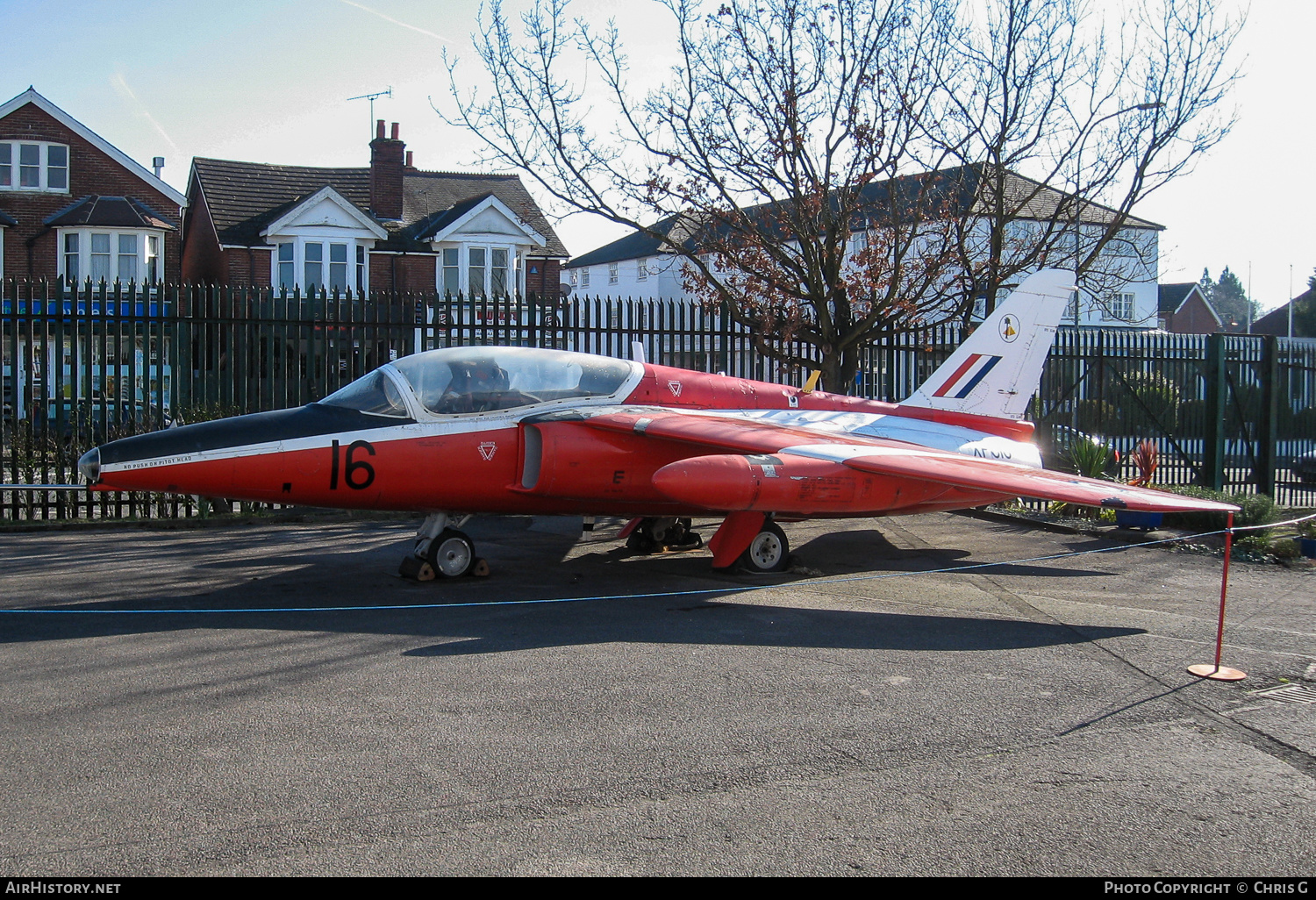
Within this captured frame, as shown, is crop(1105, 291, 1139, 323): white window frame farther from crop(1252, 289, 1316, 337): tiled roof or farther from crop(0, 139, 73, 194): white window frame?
crop(0, 139, 73, 194): white window frame

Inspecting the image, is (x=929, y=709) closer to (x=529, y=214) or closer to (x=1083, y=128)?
(x=1083, y=128)

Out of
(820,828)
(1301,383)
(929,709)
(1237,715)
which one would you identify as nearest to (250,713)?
(820,828)

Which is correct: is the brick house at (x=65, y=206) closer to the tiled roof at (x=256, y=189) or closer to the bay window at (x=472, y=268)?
the tiled roof at (x=256, y=189)

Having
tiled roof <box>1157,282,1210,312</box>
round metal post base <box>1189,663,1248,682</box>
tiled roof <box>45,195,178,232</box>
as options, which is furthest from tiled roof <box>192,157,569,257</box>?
tiled roof <box>1157,282,1210,312</box>

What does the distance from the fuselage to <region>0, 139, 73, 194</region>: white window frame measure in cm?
2997

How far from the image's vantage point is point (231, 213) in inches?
1282

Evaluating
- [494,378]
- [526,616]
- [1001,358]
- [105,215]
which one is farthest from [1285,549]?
[105,215]

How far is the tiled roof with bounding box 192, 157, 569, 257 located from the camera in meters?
32.3

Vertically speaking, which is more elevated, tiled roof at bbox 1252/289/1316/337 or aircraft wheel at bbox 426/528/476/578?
tiled roof at bbox 1252/289/1316/337

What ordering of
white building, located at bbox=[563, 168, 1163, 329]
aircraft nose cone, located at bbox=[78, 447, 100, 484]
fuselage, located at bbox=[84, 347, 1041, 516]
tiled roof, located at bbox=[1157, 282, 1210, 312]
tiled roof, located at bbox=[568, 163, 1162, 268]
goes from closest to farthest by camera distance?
aircraft nose cone, located at bbox=[78, 447, 100, 484], fuselage, located at bbox=[84, 347, 1041, 516], tiled roof, located at bbox=[568, 163, 1162, 268], white building, located at bbox=[563, 168, 1163, 329], tiled roof, located at bbox=[1157, 282, 1210, 312]

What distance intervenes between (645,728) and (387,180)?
32161mm

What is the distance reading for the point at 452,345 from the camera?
15898 millimetres

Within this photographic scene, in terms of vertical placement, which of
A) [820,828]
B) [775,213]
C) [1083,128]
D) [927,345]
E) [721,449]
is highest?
[1083,128]

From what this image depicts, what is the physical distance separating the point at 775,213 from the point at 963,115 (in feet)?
11.7
